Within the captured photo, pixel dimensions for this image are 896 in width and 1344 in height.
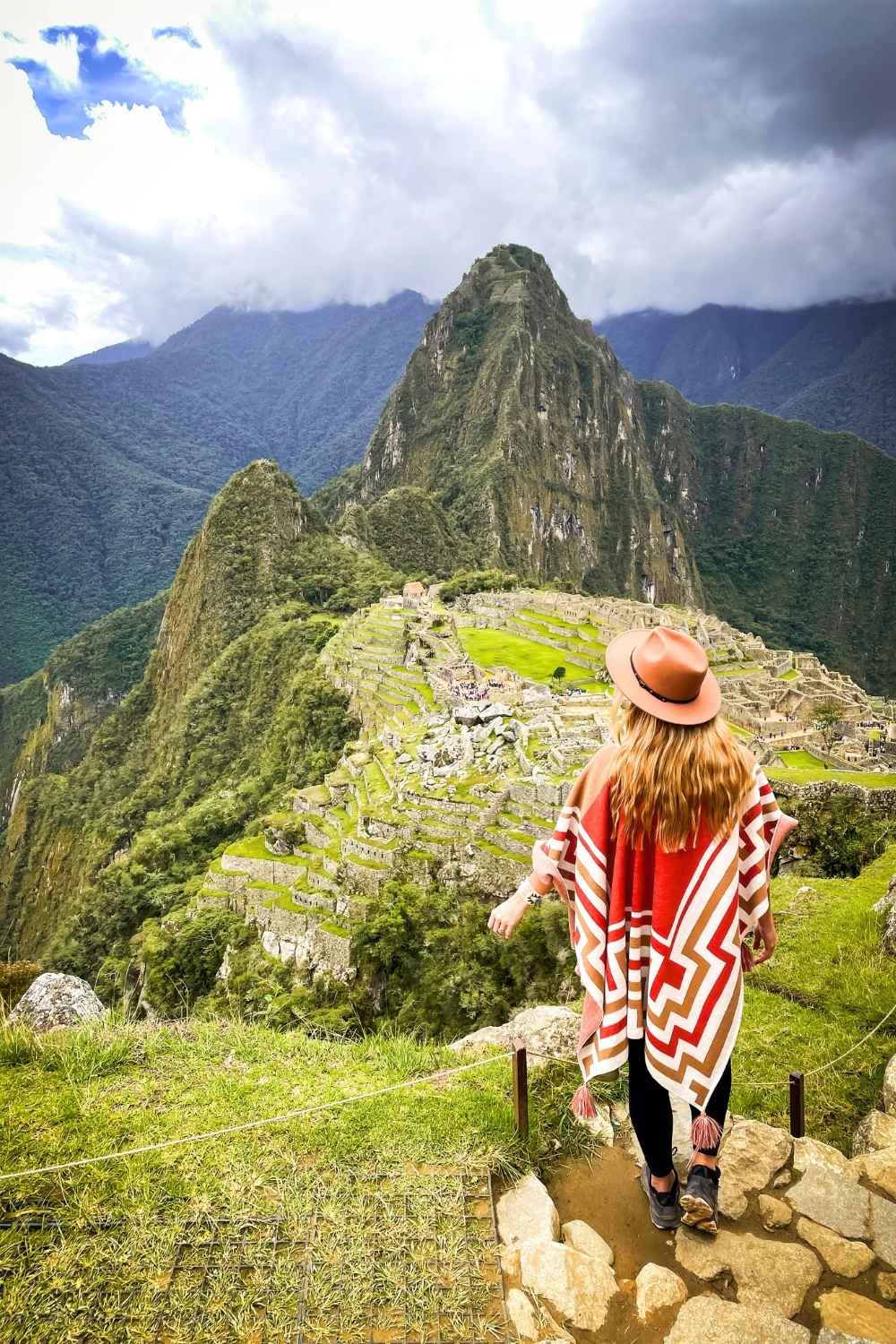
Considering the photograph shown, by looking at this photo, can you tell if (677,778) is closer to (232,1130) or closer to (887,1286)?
(887,1286)

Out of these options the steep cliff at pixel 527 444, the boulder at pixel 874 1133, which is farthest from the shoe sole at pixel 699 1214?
the steep cliff at pixel 527 444

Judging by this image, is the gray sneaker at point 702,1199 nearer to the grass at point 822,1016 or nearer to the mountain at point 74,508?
the grass at point 822,1016

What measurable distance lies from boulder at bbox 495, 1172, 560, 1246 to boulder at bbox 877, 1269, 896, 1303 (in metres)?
1.02

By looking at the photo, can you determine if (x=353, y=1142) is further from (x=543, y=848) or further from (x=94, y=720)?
(x=94, y=720)

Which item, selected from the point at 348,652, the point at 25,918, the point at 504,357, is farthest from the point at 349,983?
the point at 504,357

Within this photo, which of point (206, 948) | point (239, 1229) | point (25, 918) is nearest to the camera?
point (239, 1229)

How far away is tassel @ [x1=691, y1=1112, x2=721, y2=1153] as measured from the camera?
2.42 meters

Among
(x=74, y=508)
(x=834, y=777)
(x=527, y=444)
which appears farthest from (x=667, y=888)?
(x=74, y=508)

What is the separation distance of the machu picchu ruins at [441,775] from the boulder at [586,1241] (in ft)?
19.2

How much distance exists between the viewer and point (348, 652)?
3525 cm

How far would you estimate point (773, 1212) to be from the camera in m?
2.54

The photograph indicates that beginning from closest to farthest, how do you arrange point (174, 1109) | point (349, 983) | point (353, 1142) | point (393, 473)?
1. point (353, 1142)
2. point (174, 1109)
3. point (349, 983)
4. point (393, 473)

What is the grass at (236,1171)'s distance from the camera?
88.0 inches

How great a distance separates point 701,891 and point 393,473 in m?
122
